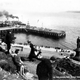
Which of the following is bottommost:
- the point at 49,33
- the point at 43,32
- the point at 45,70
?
the point at 49,33

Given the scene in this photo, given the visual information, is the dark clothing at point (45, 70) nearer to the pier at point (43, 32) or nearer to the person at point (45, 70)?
the person at point (45, 70)

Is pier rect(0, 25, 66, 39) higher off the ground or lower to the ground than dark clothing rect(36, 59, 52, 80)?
lower

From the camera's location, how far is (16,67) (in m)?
16.5

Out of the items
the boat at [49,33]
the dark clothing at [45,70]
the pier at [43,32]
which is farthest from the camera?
the pier at [43,32]

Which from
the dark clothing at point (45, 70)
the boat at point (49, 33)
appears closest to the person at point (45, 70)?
the dark clothing at point (45, 70)

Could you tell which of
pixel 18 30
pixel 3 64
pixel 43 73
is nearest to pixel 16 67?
pixel 3 64

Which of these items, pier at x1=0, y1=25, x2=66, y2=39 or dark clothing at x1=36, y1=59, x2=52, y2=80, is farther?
pier at x1=0, y1=25, x2=66, y2=39

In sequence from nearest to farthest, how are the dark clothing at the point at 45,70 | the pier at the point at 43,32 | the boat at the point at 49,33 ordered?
the dark clothing at the point at 45,70 < the boat at the point at 49,33 < the pier at the point at 43,32

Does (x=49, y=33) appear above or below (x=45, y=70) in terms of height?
below

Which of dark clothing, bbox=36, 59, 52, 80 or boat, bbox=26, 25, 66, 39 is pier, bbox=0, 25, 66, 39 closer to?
boat, bbox=26, 25, 66, 39

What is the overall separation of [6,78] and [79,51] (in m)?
12.7

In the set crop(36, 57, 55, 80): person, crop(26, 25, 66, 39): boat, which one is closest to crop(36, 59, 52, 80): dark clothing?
crop(36, 57, 55, 80): person

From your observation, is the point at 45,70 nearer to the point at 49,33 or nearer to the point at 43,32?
the point at 49,33

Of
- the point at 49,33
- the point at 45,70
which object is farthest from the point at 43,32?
the point at 45,70
